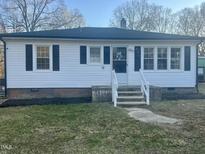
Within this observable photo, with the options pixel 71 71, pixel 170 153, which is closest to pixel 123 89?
pixel 71 71

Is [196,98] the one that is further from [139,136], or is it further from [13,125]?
[13,125]

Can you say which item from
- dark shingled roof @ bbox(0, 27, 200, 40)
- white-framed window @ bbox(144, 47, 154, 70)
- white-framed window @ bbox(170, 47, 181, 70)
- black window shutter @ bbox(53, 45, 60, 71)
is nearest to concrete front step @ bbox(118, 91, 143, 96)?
white-framed window @ bbox(144, 47, 154, 70)

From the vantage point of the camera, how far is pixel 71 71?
48.3 feet

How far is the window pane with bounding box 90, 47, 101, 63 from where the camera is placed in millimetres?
14836

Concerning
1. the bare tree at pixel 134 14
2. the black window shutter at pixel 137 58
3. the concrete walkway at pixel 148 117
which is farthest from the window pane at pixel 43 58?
the bare tree at pixel 134 14

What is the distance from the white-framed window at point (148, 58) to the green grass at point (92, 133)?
530cm

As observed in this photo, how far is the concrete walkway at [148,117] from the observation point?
8648 millimetres

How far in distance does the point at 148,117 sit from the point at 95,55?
638 cm

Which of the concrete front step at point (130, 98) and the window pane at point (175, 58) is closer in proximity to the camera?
the concrete front step at point (130, 98)

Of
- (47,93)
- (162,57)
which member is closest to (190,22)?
(162,57)

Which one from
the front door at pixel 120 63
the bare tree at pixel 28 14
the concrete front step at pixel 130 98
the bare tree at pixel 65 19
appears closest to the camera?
the concrete front step at pixel 130 98

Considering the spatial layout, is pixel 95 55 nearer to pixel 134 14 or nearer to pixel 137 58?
Result: pixel 137 58

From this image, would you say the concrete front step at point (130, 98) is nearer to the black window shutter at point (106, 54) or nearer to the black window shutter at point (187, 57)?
the black window shutter at point (106, 54)

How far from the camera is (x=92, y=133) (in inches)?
283
